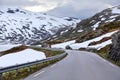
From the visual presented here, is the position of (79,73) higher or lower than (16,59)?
higher

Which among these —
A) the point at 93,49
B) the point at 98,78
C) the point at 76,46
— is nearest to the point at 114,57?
the point at 98,78

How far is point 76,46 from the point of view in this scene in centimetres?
11994

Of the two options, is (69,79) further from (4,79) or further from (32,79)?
(4,79)

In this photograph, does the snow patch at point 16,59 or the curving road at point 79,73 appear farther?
the snow patch at point 16,59

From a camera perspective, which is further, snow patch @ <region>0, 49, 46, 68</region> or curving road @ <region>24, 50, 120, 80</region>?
snow patch @ <region>0, 49, 46, 68</region>

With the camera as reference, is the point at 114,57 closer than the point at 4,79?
No

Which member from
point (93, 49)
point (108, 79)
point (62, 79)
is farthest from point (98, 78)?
point (93, 49)

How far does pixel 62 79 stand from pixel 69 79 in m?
0.36

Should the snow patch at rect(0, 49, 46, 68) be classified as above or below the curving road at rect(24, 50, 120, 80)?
below

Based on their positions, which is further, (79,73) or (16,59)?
(16,59)

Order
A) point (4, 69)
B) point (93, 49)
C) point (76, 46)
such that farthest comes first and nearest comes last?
point (76, 46) → point (93, 49) → point (4, 69)

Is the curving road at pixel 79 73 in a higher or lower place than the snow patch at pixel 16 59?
higher

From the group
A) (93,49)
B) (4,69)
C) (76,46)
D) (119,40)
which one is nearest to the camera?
(4,69)

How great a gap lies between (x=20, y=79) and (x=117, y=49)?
21160mm
